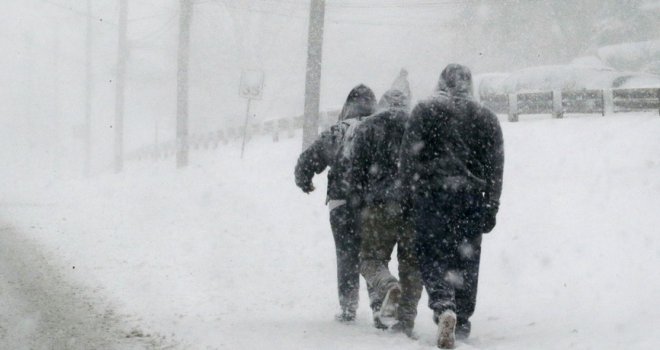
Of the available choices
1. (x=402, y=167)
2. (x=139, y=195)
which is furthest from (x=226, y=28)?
(x=402, y=167)

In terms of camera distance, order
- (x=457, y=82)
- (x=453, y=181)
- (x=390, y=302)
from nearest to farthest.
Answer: (x=453, y=181)
(x=457, y=82)
(x=390, y=302)

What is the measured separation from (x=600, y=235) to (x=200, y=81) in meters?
50.7

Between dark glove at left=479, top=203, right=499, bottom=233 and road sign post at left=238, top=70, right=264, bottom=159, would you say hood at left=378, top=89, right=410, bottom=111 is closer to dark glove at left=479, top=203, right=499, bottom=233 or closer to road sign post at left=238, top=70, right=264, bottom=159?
dark glove at left=479, top=203, right=499, bottom=233

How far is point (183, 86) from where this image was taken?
22.8 metres

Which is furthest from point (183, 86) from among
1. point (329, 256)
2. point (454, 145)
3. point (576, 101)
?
point (454, 145)

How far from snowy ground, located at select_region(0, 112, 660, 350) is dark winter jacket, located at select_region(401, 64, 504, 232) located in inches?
46.2

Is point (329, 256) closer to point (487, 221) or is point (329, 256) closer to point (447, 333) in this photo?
point (487, 221)

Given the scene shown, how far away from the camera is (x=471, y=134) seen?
17.0 feet

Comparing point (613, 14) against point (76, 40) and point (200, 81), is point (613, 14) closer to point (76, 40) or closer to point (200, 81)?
point (200, 81)

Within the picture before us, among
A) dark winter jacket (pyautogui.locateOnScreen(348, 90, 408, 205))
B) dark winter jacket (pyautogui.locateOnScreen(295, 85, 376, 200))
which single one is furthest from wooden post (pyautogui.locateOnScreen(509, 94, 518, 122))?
dark winter jacket (pyautogui.locateOnScreen(348, 90, 408, 205))

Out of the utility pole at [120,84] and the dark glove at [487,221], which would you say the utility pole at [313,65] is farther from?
the utility pole at [120,84]

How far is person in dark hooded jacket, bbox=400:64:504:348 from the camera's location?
512cm

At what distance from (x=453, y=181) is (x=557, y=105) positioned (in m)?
13.5

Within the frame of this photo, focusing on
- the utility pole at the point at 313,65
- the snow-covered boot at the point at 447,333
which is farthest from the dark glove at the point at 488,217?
the utility pole at the point at 313,65
